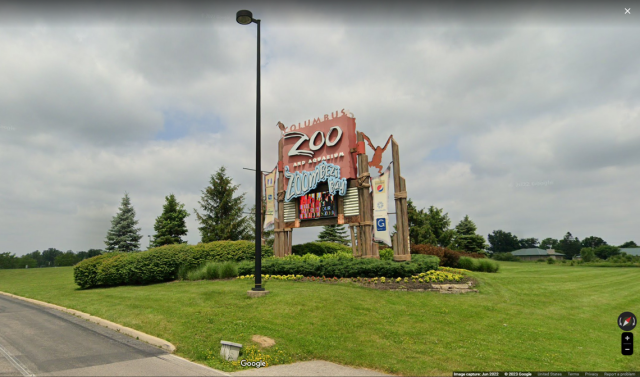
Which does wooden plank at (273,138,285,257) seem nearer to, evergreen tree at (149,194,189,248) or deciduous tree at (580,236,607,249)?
evergreen tree at (149,194,189,248)

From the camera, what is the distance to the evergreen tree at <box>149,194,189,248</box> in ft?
115

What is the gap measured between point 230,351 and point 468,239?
4287 cm

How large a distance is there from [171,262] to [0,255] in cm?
5873

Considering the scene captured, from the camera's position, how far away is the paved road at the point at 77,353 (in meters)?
6.76

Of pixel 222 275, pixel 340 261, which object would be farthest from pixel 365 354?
pixel 222 275

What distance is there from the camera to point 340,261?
16547mm

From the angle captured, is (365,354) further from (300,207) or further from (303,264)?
(300,207)

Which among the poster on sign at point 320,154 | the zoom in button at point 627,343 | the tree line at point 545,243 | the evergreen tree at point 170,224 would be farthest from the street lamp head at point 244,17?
the tree line at point 545,243

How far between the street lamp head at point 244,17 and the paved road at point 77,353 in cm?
1053

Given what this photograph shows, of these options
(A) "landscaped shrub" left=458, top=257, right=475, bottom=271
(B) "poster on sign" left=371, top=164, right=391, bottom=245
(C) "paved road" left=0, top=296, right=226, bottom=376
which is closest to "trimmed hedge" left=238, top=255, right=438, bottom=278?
(B) "poster on sign" left=371, top=164, right=391, bottom=245

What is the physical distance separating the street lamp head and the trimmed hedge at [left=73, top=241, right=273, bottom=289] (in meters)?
12.2

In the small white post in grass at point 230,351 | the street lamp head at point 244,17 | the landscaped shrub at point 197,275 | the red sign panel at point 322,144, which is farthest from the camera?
the red sign panel at point 322,144

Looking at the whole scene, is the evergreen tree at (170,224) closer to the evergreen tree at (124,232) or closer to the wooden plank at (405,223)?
the evergreen tree at (124,232)

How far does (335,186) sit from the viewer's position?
19.5 metres
